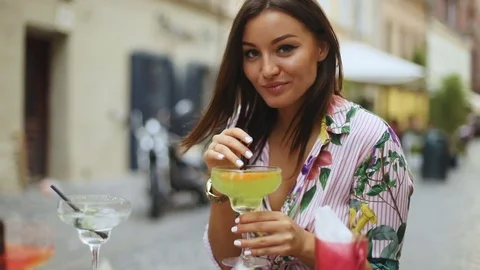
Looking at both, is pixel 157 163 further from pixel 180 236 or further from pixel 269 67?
pixel 269 67

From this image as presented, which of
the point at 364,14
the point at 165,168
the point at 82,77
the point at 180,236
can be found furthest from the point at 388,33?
the point at 180,236

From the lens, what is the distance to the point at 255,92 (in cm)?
171

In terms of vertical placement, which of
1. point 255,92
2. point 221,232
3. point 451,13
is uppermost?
point 451,13

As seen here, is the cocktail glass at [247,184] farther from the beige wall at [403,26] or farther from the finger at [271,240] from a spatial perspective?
the beige wall at [403,26]

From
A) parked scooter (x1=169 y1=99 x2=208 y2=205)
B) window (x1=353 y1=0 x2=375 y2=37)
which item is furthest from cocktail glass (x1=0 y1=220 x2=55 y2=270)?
window (x1=353 y1=0 x2=375 y2=37)

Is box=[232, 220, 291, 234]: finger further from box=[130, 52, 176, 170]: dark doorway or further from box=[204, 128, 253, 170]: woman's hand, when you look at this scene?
box=[130, 52, 176, 170]: dark doorway

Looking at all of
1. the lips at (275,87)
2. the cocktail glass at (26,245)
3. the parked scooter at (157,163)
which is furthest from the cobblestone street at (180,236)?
the lips at (275,87)

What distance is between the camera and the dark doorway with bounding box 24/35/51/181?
34.4ft

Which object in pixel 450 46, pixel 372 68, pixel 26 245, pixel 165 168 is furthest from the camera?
pixel 450 46

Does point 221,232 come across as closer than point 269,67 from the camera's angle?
No

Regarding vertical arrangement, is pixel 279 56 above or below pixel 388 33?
below

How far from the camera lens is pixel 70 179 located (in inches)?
425

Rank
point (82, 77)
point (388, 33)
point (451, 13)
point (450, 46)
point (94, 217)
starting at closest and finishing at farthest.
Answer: point (94, 217), point (82, 77), point (388, 33), point (450, 46), point (451, 13)

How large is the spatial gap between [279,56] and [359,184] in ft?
1.03
